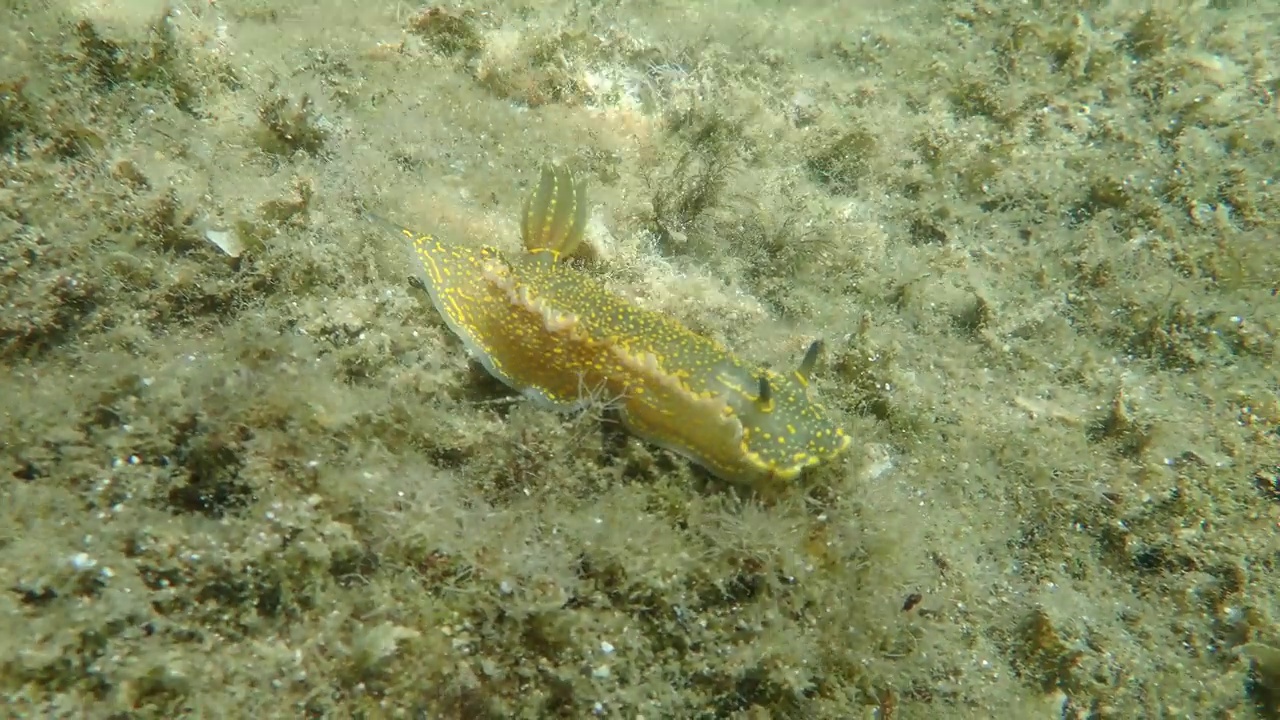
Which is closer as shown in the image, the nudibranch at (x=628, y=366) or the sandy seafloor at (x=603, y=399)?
the sandy seafloor at (x=603, y=399)

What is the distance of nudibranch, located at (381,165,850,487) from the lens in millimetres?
2934

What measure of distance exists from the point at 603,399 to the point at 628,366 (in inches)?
8.0

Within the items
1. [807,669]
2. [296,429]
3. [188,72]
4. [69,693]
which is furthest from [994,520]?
Result: [188,72]

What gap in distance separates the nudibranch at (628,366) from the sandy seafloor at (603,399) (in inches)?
6.4

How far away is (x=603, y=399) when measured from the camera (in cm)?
302

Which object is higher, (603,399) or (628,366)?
(628,366)

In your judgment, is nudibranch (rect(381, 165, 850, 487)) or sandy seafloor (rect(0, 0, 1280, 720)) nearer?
sandy seafloor (rect(0, 0, 1280, 720))

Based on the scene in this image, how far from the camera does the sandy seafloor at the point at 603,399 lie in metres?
2.33

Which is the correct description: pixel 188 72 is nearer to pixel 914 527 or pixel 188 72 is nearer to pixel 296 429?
pixel 296 429

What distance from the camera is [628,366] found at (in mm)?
3016

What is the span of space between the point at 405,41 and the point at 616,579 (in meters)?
3.94

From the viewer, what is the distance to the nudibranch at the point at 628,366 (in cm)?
293

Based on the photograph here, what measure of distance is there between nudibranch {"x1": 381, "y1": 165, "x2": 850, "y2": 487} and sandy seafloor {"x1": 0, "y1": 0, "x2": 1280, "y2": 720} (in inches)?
6.4

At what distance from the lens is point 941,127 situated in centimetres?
459
